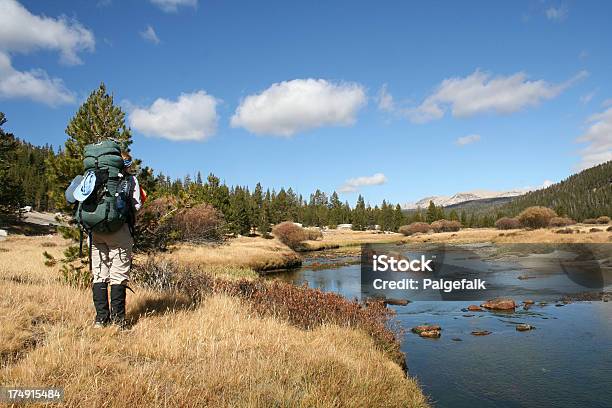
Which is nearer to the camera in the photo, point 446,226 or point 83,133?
point 83,133

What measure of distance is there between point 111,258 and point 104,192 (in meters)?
0.95

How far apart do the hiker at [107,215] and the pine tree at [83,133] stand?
461 cm

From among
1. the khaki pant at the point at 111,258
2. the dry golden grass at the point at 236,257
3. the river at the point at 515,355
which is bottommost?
the river at the point at 515,355

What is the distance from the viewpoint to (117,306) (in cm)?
558

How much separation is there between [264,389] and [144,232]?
7.94 metres

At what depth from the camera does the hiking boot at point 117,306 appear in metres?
5.54

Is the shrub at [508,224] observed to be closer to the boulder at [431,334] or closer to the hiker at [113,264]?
the boulder at [431,334]

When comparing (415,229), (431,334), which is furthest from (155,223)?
(415,229)

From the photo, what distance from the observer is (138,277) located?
10.7 metres

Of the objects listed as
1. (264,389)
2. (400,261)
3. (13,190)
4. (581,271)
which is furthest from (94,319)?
(400,261)

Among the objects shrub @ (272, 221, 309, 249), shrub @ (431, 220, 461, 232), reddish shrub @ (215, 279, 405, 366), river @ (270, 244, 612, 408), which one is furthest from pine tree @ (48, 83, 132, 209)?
shrub @ (431, 220, 461, 232)

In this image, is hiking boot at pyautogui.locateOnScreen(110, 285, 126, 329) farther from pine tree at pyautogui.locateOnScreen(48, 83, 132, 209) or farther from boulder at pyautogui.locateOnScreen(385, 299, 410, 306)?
boulder at pyautogui.locateOnScreen(385, 299, 410, 306)

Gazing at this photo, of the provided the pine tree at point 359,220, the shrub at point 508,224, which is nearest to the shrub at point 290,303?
the shrub at point 508,224

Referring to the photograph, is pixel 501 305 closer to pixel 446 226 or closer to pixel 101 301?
pixel 101 301
